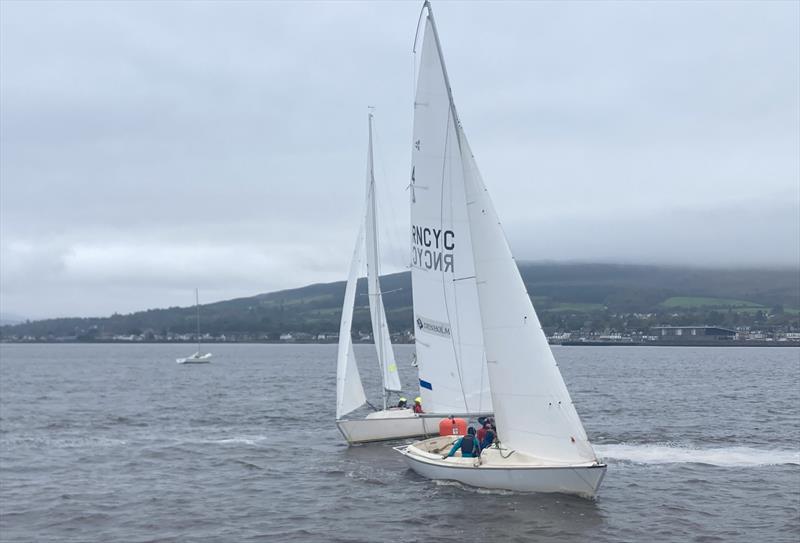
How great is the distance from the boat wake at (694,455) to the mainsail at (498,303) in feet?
28.0

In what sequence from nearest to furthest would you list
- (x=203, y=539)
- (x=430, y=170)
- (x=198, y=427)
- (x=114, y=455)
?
(x=203, y=539), (x=430, y=170), (x=114, y=455), (x=198, y=427)

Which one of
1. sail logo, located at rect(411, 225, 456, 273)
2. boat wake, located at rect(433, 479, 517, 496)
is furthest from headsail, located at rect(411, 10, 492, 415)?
boat wake, located at rect(433, 479, 517, 496)

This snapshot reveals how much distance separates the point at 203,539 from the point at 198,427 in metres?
23.7

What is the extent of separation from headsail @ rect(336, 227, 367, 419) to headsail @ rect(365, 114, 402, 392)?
1.83ft

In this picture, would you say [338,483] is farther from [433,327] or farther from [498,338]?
[498,338]

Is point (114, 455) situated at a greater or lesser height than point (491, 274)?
lesser

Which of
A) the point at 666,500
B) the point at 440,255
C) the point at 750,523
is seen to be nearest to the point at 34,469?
the point at 440,255

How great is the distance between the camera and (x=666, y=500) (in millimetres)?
24547

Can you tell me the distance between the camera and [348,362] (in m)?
36.7

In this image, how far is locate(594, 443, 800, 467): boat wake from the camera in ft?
100

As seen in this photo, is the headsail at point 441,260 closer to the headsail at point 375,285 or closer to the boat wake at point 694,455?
the boat wake at point 694,455

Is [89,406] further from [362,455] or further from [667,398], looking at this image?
[667,398]

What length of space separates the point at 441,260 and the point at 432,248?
477mm

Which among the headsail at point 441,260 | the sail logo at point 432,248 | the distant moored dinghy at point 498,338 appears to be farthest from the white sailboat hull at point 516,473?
the sail logo at point 432,248
